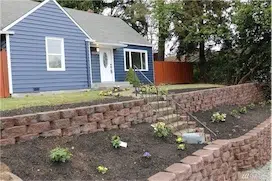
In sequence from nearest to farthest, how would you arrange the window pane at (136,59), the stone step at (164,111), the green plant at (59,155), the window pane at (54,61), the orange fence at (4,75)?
the green plant at (59,155), the stone step at (164,111), the orange fence at (4,75), the window pane at (54,61), the window pane at (136,59)

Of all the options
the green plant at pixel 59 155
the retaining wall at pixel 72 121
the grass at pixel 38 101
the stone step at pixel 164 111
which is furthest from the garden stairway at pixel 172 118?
the green plant at pixel 59 155

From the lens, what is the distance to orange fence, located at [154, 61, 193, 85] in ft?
63.5

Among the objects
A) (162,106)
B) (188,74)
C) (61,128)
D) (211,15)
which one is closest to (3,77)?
(162,106)

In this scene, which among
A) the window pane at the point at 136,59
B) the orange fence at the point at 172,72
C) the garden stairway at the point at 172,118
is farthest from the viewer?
the orange fence at the point at 172,72

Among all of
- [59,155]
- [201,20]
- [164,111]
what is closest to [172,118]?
[164,111]

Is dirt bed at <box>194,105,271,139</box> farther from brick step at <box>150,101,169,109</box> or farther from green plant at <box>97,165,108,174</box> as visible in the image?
green plant at <box>97,165,108,174</box>

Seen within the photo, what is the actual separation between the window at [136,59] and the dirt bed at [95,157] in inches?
443

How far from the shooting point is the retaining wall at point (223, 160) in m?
4.12

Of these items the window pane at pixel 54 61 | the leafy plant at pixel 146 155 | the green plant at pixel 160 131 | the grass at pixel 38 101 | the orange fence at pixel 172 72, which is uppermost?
the window pane at pixel 54 61

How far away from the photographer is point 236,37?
57.7 ft

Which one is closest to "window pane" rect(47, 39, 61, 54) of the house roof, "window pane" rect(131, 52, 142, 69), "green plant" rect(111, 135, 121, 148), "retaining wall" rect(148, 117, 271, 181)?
the house roof

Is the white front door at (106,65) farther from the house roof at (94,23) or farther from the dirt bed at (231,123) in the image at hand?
the dirt bed at (231,123)

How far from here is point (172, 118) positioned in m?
7.09

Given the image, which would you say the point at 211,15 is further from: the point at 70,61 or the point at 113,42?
the point at 70,61
